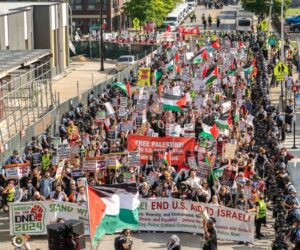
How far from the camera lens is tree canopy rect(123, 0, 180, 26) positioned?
8225 cm

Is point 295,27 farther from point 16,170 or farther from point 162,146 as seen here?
point 16,170

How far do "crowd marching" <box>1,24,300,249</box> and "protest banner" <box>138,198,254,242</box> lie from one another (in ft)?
1.01

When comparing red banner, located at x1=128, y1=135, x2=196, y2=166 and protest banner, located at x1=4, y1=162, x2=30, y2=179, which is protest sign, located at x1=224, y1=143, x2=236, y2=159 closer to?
red banner, located at x1=128, y1=135, x2=196, y2=166

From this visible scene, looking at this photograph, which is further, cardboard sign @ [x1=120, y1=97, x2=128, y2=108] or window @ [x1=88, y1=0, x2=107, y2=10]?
window @ [x1=88, y1=0, x2=107, y2=10]

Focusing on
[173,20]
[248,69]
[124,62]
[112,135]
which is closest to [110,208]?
[112,135]

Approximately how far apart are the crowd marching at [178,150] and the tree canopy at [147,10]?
40.1 metres

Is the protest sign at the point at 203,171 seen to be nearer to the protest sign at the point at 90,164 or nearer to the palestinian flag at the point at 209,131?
the protest sign at the point at 90,164

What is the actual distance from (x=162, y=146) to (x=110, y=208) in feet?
25.6

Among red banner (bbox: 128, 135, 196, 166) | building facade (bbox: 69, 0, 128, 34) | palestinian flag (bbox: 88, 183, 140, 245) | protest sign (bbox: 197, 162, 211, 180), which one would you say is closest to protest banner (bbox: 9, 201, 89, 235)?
protest sign (bbox: 197, 162, 211, 180)

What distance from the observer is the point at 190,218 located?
2203cm

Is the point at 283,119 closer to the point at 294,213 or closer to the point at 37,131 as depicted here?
the point at 37,131

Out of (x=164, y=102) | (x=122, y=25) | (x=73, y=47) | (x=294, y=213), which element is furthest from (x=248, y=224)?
(x=122, y=25)

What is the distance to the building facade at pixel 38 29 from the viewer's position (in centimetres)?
4997

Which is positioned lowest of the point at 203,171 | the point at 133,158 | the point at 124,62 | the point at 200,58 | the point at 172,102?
the point at 124,62
